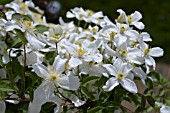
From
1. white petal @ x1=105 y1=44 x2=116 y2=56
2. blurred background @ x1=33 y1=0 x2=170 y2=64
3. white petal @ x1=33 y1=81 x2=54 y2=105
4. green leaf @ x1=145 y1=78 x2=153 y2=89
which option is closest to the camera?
white petal @ x1=33 y1=81 x2=54 y2=105

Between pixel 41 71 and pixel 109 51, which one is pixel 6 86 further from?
pixel 109 51

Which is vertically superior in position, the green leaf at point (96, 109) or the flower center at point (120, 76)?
the flower center at point (120, 76)

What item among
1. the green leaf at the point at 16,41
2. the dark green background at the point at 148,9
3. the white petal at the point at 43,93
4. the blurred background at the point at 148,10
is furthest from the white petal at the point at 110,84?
the dark green background at the point at 148,9

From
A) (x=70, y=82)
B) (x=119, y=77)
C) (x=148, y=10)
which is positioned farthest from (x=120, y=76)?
(x=148, y=10)

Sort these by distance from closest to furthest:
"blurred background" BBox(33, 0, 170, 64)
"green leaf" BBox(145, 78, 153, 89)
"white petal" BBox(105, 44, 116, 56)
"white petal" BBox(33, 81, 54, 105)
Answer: "white petal" BBox(33, 81, 54, 105) → "white petal" BBox(105, 44, 116, 56) → "green leaf" BBox(145, 78, 153, 89) → "blurred background" BBox(33, 0, 170, 64)

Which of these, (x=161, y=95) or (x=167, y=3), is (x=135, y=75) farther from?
(x=167, y=3)

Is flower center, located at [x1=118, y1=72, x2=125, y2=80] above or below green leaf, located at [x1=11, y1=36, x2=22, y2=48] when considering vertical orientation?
below

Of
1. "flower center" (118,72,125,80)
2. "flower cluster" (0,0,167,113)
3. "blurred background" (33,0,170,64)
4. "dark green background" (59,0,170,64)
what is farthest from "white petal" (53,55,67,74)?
"dark green background" (59,0,170,64)

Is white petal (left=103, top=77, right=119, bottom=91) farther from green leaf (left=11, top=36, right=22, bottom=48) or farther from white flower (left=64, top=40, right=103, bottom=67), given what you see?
green leaf (left=11, top=36, right=22, bottom=48)

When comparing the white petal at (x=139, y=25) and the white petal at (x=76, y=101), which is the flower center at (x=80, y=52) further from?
the white petal at (x=139, y=25)
